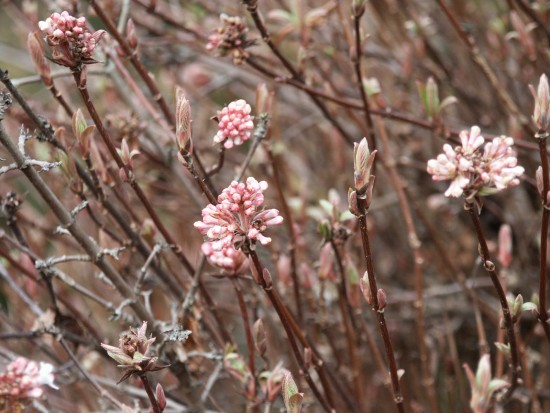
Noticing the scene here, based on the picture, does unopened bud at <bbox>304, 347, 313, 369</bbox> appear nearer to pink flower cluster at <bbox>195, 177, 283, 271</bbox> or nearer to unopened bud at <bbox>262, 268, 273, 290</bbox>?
unopened bud at <bbox>262, 268, 273, 290</bbox>

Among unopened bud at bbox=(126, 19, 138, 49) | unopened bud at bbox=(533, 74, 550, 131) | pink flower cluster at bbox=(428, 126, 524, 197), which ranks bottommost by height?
unopened bud at bbox=(533, 74, 550, 131)

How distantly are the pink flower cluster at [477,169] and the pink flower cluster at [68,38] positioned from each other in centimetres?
67

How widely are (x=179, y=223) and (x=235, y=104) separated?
174cm

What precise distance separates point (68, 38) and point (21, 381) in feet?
2.21

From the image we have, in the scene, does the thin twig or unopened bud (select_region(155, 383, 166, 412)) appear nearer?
the thin twig

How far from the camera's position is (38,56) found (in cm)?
157

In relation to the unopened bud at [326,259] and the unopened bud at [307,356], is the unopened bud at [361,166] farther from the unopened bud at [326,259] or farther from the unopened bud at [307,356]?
the unopened bud at [326,259]

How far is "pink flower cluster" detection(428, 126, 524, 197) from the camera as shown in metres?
1.11

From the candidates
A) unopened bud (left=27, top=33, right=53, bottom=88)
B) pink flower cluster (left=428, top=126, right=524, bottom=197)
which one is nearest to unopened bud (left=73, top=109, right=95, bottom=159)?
unopened bud (left=27, top=33, right=53, bottom=88)

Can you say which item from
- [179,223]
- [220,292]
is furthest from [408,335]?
[179,223]

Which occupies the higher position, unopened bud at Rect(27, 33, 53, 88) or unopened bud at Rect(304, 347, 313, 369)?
unopened bud at Rect(27, 33, 53, 88)

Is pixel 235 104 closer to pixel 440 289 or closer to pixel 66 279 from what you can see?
pixel 66 279

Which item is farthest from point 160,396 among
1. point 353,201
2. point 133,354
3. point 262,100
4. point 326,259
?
point 262,100

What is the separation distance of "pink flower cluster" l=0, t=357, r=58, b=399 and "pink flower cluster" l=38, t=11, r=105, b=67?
2.01 ft
